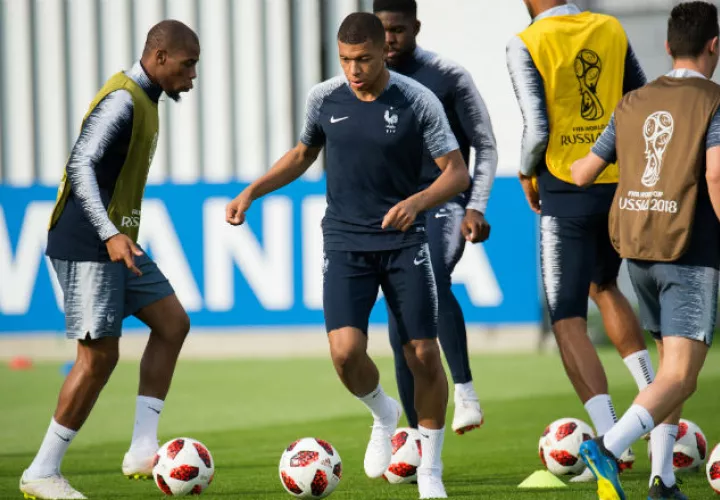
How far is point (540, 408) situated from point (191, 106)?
7.86 meters

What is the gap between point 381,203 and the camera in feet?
20.2

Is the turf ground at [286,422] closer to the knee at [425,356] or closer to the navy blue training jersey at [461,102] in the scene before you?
the knee at [425,356]

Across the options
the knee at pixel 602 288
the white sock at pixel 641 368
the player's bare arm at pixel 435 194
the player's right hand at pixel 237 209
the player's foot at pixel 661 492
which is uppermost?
the player's bare arm at pixel 435 194

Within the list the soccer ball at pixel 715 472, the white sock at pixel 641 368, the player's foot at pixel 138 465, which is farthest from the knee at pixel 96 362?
the soccer ball at pixel 715 472

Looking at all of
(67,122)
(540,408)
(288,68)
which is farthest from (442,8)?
(540,408)

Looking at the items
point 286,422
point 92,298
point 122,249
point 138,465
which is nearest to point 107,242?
point 122,249

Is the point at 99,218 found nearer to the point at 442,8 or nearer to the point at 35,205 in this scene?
the point at 35,205

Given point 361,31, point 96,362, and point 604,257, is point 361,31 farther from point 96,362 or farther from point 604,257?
point 96,362

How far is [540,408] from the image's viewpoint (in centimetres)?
1013

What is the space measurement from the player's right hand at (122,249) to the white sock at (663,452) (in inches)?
98.3

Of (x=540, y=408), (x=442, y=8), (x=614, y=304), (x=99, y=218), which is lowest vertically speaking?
(x=540, y=408)

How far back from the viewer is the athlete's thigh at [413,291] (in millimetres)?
6086

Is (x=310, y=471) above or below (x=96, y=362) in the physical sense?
below

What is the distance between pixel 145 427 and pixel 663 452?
2600 millimetres
